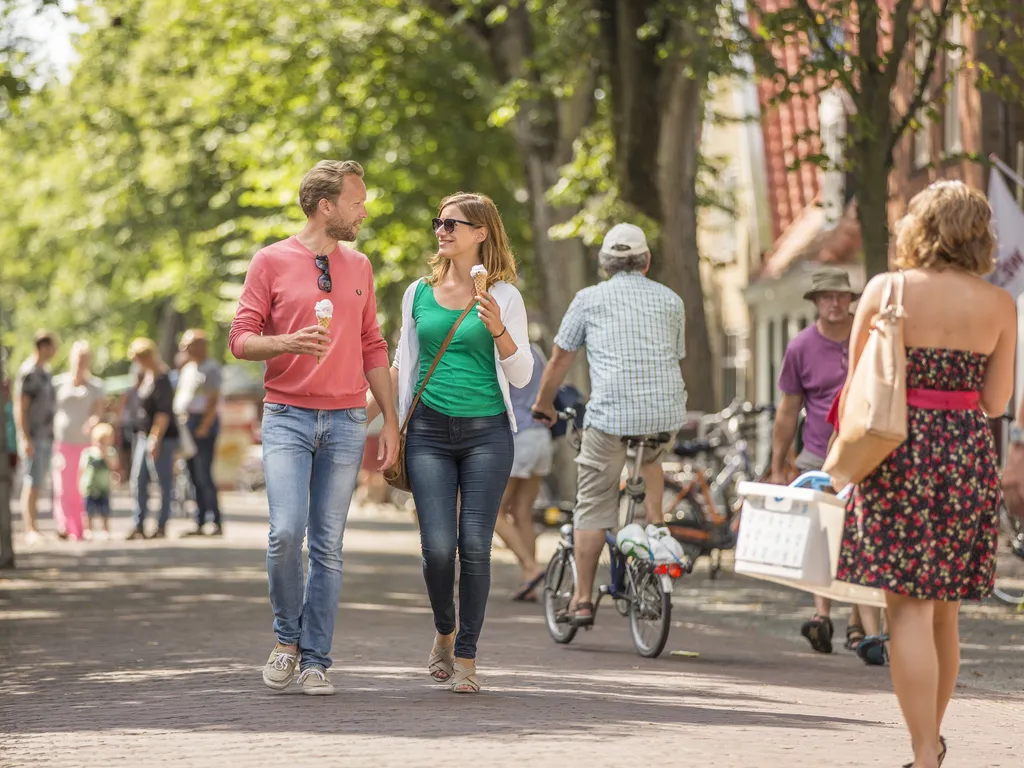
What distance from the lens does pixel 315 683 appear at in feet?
26.2

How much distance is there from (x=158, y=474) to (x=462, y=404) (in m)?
12.3

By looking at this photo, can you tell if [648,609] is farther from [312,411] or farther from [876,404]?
[876,404]

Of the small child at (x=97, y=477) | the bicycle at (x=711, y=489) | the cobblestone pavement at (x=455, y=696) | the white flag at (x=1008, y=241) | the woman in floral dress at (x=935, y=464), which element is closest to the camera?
the woman in floral dress at (x=935, y=464)

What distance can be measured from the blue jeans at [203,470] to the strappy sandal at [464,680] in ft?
39.8

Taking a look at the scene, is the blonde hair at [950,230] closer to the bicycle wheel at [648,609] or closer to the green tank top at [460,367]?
the green tank top at [460,367]

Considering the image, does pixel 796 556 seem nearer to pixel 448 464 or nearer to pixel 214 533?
pixel 448 464

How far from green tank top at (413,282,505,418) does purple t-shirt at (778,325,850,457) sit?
2.79 meters

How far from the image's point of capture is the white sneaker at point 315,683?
26.2ft

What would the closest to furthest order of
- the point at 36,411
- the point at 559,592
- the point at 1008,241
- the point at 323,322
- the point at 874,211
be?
the point at 323,322
the point at 559,592
the point at 874,211
the point at 1008,241
the point at 36,411

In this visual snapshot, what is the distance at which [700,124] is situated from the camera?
20156mm

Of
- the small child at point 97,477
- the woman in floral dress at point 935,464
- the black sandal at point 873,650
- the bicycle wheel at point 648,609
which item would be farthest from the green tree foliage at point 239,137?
the woman in floral dress at point 935,464

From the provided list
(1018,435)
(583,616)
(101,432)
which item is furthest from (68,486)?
(1018,435)

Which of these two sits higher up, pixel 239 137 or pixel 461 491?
pixel 239 137

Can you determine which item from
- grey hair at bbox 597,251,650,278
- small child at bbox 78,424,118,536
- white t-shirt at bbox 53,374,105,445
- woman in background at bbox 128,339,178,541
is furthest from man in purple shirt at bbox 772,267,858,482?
small child at bbox 78,424,118,536
